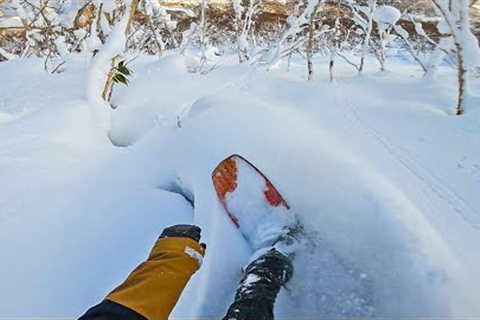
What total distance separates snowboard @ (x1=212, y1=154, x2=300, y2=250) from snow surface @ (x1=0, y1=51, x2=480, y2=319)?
50mm

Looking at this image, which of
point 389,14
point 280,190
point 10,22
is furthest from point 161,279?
point 10,22

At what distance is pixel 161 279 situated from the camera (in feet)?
4.58

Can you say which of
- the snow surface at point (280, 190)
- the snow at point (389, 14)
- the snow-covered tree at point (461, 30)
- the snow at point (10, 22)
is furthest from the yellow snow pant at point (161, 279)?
the snow at point (10, 22)

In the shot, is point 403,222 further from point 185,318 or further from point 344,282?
point 185,318

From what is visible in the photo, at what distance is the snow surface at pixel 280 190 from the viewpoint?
161 centimetres

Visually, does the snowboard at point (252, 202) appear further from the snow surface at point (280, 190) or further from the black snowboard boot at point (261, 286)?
the black snowboard boot at point (261, 286)

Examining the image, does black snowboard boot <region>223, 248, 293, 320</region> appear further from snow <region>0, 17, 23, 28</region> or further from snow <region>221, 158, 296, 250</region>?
snow <region>0, 17, 23, 28</region>

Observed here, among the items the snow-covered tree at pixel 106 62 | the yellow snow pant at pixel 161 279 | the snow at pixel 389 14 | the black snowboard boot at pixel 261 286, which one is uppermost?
the snow at pixel 389 14

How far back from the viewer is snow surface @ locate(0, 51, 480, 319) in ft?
5.30

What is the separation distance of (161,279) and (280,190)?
86 cm

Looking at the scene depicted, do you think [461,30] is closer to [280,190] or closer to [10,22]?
[280,190]

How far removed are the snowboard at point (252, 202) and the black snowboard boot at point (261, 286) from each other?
16cm

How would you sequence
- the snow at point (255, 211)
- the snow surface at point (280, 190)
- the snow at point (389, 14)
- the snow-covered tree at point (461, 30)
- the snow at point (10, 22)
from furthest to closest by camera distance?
the snow at point (10, 22) → the snow at point (389, 14) → the snow-covered tree at point (461, 30) → the snow at point (255, 211) → the snow surface at point (280, 190)

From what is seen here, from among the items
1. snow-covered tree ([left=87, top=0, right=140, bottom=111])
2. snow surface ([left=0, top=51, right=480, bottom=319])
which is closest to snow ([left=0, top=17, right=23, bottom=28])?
snow-covered tree ([left=87, top=0, right=140, bottom=111])
